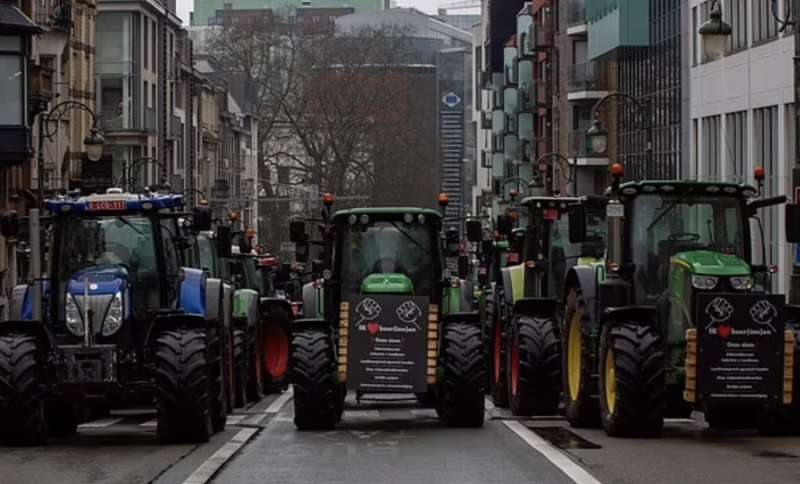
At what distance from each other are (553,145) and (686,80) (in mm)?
32454

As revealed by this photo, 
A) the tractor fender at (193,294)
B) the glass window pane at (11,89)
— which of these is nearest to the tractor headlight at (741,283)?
the tractor fender at (193,294)

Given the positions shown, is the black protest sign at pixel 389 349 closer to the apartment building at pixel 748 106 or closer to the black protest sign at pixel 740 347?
the black protest sign at pixel 740 347

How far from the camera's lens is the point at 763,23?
51.7 metres

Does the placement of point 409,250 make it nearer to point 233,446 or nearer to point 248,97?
point 233,446

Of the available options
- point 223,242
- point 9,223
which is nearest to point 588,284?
point 9,223

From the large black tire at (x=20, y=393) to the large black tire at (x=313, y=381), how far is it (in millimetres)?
3023

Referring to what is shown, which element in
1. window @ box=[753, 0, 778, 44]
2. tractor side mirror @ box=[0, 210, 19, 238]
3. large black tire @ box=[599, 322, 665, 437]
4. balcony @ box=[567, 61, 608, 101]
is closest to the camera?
large black tire @ box=[599, 322, 665, 437]

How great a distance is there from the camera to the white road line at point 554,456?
15758mm

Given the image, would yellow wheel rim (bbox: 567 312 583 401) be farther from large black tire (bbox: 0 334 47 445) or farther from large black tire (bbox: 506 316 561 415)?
large black tire (bbox: 0 334 47 445)

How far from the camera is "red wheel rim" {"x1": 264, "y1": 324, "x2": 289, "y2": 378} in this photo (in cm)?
3491

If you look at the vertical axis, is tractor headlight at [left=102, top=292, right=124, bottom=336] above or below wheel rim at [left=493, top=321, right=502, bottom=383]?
Result: above

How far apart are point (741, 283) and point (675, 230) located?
1.32 metres

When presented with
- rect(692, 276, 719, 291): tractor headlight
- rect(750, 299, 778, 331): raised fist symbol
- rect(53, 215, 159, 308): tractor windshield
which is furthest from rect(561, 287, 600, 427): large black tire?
rect(53, 215, 159, 308): tractor windshield

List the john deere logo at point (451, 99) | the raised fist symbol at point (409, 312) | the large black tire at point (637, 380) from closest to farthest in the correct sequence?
the large black tire at point (637, 380) → the raised fist symbol at point (409, 312) → the john deere logo at point (451, 99)
